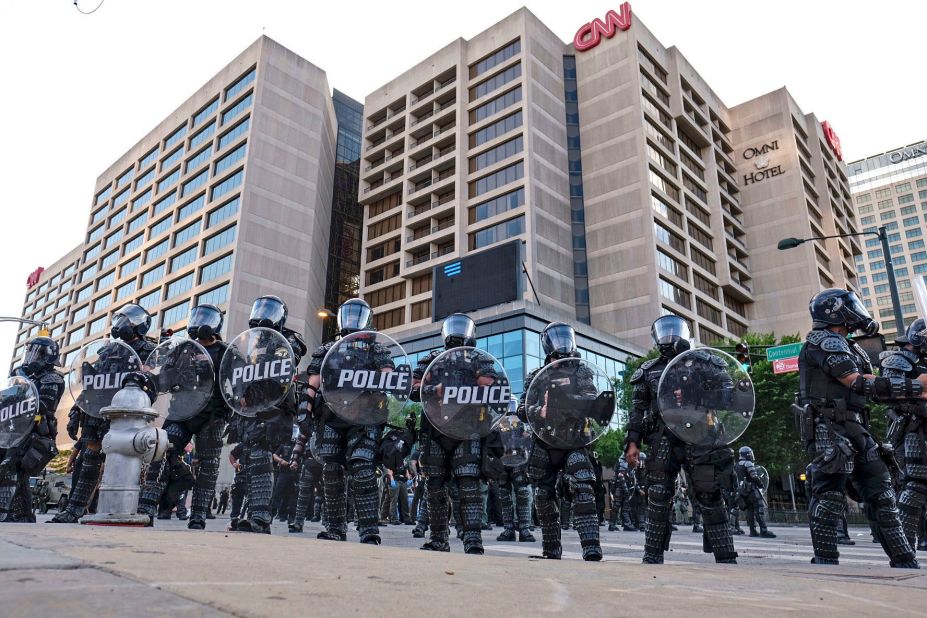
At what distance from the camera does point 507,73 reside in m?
54.2

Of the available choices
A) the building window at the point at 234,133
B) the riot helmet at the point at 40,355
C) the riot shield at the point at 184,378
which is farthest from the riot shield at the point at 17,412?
the building window at the point at 234,133

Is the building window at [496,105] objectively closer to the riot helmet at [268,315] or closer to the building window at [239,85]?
the building window at [239,85]

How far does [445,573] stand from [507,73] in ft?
184

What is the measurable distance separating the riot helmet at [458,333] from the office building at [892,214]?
12898cm

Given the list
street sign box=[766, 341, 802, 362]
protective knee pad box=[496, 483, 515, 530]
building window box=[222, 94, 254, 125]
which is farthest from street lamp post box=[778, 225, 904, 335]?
building window box=[222, 94, 254, 125]

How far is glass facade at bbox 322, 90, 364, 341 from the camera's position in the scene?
217 feet

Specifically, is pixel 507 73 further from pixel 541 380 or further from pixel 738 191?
pixel 541 380

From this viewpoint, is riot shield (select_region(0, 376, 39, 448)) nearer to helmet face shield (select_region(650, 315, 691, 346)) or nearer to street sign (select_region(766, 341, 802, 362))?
helmet face shield (select_region(650, 315, 691, 346))

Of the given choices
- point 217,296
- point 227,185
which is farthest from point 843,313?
point 227,185

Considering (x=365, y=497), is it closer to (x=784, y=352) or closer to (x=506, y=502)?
(x=506, y=502)

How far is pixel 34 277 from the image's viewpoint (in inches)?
4087

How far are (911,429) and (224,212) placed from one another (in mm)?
52625

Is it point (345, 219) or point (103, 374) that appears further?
point (345, 219)

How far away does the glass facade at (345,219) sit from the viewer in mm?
66125
